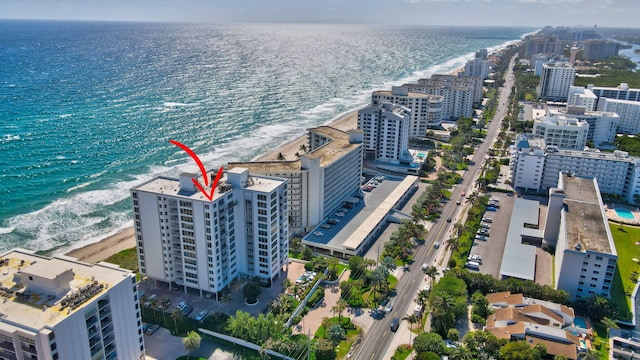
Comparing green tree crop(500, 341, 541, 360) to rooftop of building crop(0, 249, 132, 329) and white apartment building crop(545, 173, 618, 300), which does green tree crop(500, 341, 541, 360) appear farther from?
rooftop of building crop(0, 249, 132, 329)

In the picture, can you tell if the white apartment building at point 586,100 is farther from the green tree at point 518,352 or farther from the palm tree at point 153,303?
the palm tree at point 153,303

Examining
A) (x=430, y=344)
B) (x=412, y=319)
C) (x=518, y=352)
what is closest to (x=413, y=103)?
(x=412, y=319)

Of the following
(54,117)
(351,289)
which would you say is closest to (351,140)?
(351,289)

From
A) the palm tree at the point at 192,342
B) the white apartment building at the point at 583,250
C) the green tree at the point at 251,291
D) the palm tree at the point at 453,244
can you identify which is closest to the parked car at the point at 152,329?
the palm tree at the point at 192,342

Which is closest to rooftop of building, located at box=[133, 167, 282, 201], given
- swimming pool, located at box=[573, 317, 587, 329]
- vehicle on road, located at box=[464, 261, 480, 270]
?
vehicle on road, located at box=[464, 261, 480, 270]

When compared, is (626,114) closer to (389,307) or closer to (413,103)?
(413,103)
